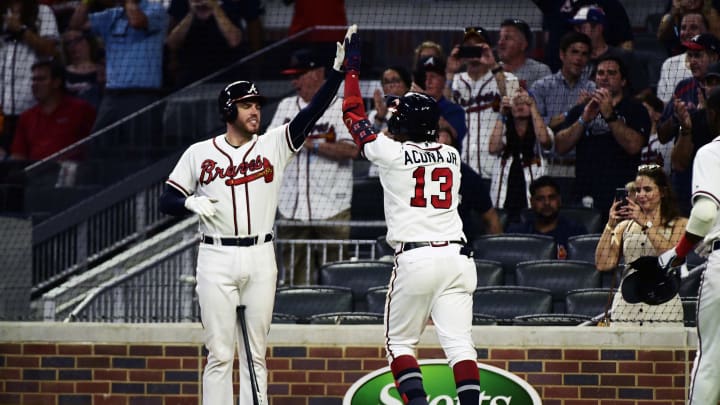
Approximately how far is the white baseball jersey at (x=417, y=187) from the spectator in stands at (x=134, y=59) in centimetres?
488

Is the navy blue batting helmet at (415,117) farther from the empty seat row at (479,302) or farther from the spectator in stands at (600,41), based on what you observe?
the spectator in stands at (600,41)

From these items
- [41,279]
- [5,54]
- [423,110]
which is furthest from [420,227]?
[5,54]

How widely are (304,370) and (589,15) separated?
357 centimetres

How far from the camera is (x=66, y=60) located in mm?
12258

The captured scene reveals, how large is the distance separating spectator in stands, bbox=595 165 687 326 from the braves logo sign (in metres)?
2.08

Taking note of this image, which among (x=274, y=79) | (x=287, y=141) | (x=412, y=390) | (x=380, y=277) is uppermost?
(x=274, y=79)

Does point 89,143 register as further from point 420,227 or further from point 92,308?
point 420,227

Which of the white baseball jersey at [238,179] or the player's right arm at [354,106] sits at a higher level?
the player's right arm at [354,106]

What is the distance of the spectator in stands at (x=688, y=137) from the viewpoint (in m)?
9.10

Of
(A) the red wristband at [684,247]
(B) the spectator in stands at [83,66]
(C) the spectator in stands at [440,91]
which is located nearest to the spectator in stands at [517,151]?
(C) the spectator in stands at [440,91]

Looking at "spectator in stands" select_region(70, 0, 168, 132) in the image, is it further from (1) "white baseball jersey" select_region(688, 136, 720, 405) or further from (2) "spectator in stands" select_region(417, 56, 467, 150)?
(1) "white baseball jersey" select_region(688, 136, 720, 405)

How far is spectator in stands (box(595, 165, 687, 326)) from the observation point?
26.5 ft

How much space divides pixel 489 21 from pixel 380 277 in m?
2.31

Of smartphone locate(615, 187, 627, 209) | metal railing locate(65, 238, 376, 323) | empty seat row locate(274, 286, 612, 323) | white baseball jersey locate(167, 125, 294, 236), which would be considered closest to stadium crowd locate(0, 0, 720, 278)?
metal railing locate(65, 238, 376, 323)
